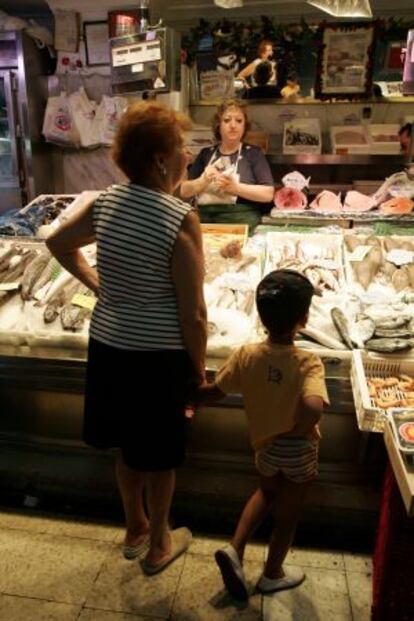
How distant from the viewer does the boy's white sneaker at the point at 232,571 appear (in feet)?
6.81

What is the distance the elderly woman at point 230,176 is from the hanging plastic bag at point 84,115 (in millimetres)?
2491

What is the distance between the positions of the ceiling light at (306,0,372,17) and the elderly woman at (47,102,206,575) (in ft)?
7.51

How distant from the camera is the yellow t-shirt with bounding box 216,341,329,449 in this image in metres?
1.76

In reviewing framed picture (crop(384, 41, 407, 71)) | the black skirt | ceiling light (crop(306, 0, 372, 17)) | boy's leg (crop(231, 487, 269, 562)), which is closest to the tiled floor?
boy's leg (crop(231, 487, 269, 562))

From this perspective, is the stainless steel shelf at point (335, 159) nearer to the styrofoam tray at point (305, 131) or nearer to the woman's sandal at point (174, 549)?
the styrofoam tray at point (305, 131)

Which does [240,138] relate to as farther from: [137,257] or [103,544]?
[103,544]

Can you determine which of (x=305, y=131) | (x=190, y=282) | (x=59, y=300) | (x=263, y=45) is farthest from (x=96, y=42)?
(x=190, y=282)

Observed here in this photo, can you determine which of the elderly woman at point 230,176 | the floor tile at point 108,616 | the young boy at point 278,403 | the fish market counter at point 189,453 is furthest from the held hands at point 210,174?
the floor tile at point 108,616

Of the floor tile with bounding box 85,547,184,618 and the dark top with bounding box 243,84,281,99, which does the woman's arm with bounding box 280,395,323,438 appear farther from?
the dark top with bounding box 243,84,281,99

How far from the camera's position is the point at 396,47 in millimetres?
4656

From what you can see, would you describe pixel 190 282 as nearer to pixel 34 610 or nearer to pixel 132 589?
pixel 132 589

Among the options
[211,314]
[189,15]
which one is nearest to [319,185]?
[189,15]

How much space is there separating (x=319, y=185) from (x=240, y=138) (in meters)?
1.55

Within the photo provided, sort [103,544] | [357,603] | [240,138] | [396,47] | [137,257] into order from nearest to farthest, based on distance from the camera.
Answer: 1. [137,257]
2. [357,603]
3. [103,544]
4. [240,138]
5. [396,47]
